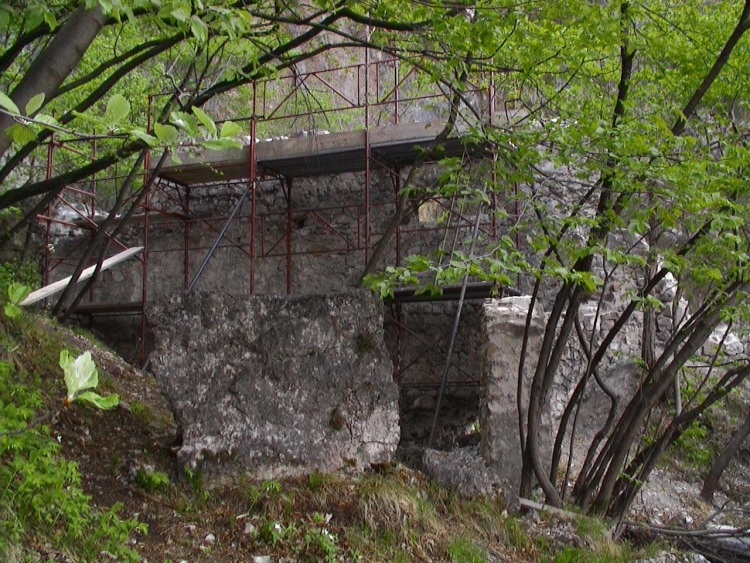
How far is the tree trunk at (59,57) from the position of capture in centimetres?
279

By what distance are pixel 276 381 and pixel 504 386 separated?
2.60m

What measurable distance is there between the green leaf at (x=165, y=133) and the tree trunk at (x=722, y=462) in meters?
7.51

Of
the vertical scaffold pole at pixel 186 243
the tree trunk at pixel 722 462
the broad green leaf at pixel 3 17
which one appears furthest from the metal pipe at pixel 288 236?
the broad green leaf at pixel 3 17

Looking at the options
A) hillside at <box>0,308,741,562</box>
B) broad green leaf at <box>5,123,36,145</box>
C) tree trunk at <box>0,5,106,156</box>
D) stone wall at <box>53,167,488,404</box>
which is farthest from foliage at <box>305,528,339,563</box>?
stone wall at <box>53,167,488,404</box>

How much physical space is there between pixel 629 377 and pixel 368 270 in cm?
493

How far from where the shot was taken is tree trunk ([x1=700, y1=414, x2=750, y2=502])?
7.90 meters

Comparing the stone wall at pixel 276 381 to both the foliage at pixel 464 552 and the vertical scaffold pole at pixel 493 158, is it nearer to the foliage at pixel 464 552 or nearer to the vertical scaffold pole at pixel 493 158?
the foliage at pixel 464 552

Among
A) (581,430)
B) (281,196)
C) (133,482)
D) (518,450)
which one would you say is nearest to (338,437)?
(133,482)

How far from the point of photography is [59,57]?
9.25ft

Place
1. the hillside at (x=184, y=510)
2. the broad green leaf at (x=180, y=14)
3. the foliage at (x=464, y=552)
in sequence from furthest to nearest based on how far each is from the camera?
1. the foliage at (x=464, y=552)
2. the hillside at (x=184, y=510)
3. the broad green leaf at (x=180, y=14)

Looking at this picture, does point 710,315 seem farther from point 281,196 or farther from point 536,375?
point 281,196

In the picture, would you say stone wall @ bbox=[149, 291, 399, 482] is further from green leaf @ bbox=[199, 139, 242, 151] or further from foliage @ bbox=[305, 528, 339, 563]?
green leaf @ bbox=[199, 139, 242, 151]

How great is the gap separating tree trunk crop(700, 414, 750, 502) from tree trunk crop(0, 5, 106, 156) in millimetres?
7464

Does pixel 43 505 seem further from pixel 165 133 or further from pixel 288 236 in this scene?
pixel 288 236
